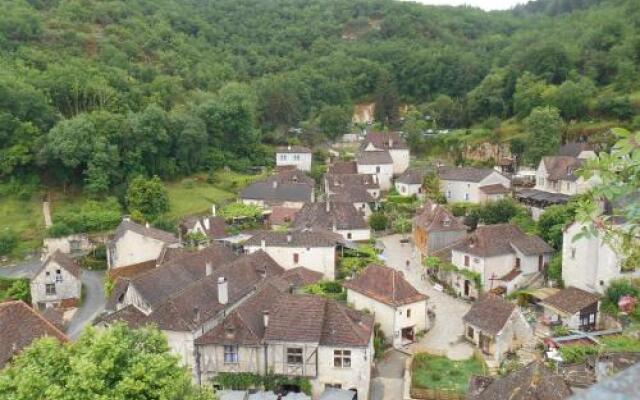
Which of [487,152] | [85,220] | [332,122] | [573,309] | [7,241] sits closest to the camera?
[573,309]

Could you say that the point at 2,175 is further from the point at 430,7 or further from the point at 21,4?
the point at 430,7

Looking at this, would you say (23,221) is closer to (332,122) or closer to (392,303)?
(392,303)

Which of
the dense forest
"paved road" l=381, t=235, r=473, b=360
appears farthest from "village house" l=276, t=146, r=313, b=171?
"paved road" l=381, t=235, r=473, b=360

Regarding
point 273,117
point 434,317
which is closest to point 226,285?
point 434,317

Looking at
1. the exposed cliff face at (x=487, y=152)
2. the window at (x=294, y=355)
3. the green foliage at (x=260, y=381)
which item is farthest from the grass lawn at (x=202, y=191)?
the window at (x=294, y=355)

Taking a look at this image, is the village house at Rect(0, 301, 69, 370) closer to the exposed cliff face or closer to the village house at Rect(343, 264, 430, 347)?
the village house at Rect(343, 264, 430, 347)

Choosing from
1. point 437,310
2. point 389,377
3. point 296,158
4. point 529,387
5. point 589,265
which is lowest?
point 389,377

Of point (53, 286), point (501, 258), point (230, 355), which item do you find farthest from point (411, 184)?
point (230, 355)
